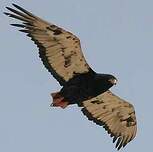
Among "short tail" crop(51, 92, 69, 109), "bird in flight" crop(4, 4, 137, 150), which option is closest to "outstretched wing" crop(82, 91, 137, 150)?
"bird in flight" crop(4, 4, 137, 150)

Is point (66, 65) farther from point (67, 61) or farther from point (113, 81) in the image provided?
point (113, 81)

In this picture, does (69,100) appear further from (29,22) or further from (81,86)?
(29,22)

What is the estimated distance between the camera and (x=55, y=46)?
113 ft

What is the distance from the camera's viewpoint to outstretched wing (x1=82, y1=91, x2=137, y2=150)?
3662cm

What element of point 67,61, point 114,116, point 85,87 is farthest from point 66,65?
point 114,116

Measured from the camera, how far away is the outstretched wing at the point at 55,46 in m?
33.5

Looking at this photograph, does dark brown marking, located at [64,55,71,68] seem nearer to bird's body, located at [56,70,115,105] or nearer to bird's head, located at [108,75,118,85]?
bird's body, located at [56,70,115,105]

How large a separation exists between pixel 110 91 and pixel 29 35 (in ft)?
13.0

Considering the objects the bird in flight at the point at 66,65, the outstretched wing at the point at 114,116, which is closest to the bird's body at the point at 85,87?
the bird in flight at the point at 66,65

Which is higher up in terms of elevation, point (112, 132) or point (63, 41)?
point (63, 41)

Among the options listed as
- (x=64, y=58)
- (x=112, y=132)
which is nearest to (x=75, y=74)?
(x=64, y=58)

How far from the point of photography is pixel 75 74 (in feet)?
115

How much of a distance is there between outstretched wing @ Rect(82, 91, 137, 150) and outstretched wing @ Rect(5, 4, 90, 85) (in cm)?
196

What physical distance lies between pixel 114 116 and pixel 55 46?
3.89 metres
